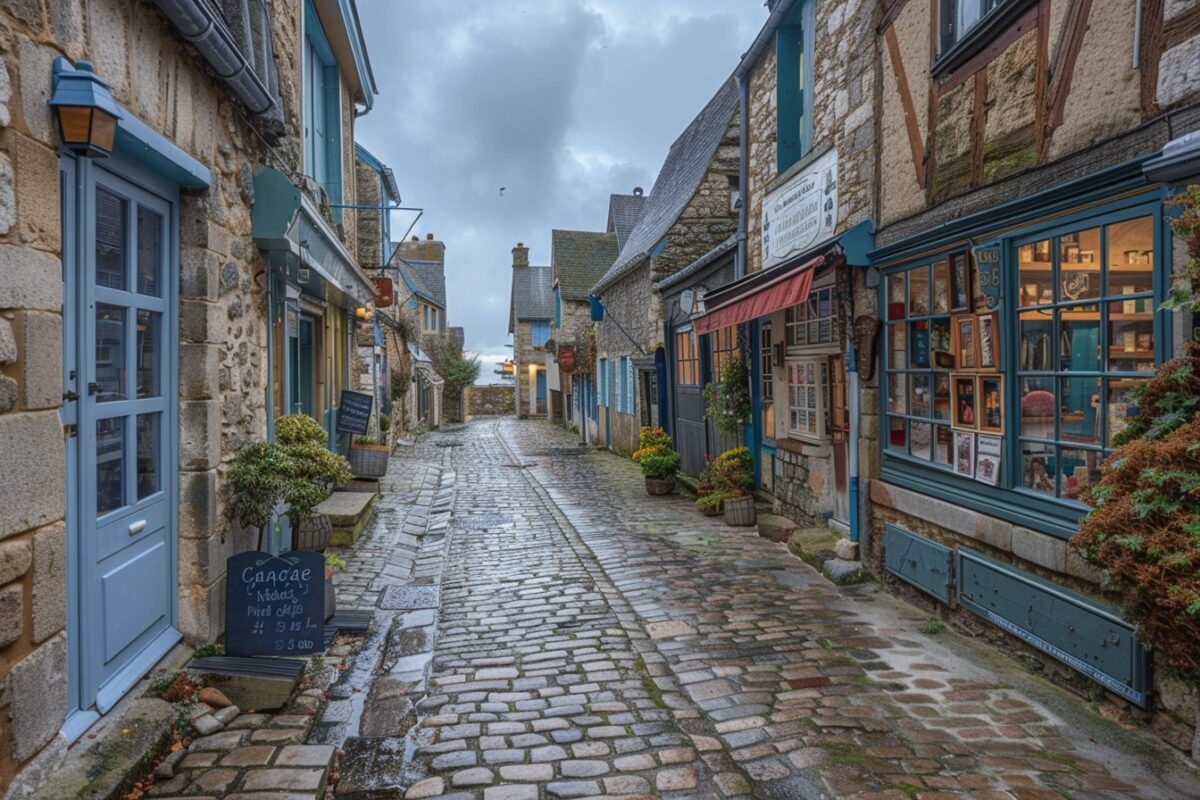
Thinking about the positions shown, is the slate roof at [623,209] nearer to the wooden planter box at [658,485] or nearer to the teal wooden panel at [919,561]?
the wooden planter box at [658,485]

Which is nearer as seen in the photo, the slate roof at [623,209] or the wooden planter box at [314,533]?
the wooden planter box at [314,533]

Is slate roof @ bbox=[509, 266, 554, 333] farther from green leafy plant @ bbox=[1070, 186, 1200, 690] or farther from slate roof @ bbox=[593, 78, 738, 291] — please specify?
green leafy plant @ bbox=[1070, 186, 1200, 690]

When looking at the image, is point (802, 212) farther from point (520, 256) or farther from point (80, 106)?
point (520, 256)

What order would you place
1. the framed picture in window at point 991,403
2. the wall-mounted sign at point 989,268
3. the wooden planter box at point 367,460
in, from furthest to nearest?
1. the wooden planter box at point 367,460
2. the framed picture in window at point 991,403
3. the wall-mounted sign at point 989,268

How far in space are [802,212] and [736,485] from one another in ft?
11.2

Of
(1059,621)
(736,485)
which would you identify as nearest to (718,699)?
(1059,621)

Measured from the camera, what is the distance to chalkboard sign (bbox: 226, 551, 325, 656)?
164 inches

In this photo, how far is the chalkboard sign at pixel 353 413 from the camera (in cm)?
1055

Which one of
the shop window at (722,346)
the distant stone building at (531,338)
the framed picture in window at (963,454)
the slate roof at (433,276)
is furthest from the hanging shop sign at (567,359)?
the framed picture in window at (963,454)

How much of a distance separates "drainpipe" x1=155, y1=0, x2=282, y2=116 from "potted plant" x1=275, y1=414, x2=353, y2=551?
2.18 meters

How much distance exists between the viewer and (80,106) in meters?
2.82

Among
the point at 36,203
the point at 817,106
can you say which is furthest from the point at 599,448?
the point at 36,203

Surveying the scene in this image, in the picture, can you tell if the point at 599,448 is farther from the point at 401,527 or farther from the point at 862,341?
the point at 862,341

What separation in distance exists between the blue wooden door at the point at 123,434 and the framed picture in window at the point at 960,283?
187 inches
